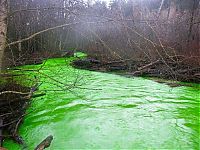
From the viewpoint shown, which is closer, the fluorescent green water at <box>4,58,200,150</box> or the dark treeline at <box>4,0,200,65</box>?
the dark treeline at <box>4,0,200,65</box>

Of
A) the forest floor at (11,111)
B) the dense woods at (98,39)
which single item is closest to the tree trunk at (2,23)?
the dense woods at (98,39)

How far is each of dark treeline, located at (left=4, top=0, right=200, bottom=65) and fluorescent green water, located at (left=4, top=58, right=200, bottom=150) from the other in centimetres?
89

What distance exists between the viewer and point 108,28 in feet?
49.5

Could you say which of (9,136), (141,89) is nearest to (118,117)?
(9,136)

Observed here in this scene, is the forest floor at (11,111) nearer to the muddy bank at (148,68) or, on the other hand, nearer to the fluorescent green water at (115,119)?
the fluorescent green water at (115,119)

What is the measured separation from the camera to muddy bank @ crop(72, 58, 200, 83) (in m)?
8.59

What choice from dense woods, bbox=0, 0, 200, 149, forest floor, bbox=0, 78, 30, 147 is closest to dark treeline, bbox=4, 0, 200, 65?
dense woods, bbox=0, 0, 200, 149

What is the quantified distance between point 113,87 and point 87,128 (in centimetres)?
329

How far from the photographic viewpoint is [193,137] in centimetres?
393

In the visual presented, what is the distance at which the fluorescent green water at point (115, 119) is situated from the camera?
12.5 feet

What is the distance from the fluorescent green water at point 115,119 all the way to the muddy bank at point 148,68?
3.19 ft

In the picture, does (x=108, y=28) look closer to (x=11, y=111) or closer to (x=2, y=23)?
(x=11, y=111)

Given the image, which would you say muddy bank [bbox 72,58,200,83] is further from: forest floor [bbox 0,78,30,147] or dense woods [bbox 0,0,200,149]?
forest floor [bbox 0,78,30,147]

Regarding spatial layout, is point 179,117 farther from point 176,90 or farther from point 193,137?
point 176,90
